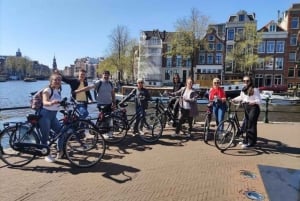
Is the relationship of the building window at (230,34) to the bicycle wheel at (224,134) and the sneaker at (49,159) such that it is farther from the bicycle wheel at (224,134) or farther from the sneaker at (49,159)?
the sneaker at (49,159)

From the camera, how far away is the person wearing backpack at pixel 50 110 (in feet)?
18.1

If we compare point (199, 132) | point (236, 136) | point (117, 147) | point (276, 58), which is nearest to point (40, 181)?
point (117, 147)

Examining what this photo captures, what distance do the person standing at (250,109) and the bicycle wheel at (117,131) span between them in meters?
2.64

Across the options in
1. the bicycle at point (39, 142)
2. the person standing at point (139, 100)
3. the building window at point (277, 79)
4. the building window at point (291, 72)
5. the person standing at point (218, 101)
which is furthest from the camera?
the building window at point (277, 79)

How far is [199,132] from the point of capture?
8.88m

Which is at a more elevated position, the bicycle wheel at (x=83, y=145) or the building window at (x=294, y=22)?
the building window at (x=294, y=22)

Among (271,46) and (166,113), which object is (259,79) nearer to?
(271,46)

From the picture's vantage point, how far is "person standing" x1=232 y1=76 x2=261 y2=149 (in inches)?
282

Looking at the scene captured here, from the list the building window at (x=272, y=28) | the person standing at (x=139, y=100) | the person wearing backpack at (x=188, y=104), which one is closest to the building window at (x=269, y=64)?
the building window at (x=272, y=28)

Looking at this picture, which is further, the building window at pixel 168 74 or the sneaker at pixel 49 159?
the building window at pixel 168 74

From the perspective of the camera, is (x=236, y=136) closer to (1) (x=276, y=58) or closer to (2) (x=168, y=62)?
(1) (x=276, y=58)

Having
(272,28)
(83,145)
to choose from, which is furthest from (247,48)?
(83,145)

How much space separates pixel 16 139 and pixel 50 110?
0.71 metres

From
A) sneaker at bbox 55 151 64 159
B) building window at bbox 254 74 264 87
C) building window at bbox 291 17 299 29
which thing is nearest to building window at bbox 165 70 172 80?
building window at bbox 254 74 264 87
